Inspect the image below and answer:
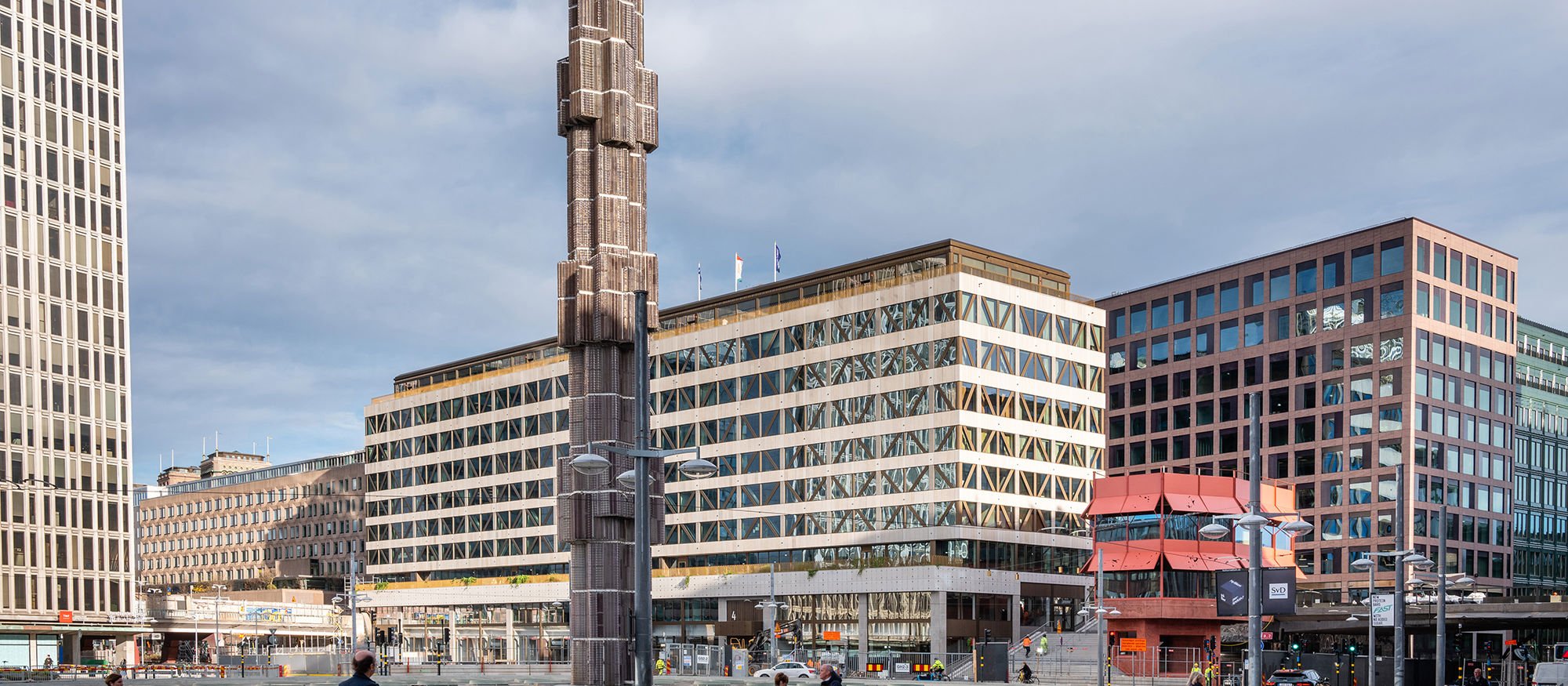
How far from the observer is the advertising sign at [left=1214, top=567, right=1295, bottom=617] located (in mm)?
38625

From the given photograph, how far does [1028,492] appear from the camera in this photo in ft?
344

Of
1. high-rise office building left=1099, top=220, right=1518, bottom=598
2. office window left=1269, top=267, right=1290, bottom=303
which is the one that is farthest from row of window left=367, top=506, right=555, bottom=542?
office window left=1269, top=267, right=1290, bottom=303

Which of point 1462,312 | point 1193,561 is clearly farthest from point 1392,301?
point 1193,561

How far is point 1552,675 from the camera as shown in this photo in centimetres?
5781

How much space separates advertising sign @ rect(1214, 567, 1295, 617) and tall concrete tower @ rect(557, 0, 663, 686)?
21075 millimetres

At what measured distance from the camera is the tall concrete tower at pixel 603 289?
5469 cm

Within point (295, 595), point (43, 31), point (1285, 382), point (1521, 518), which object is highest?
point (43, 31)

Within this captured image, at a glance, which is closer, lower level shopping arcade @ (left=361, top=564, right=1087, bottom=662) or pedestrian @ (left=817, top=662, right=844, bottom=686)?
→ pedestrian @ (left=817, top=662, right=844, bottom=686)

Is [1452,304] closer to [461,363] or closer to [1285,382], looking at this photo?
[1285,382]

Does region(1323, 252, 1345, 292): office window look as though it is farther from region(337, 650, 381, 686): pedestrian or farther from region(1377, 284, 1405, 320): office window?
region(337, 650, 381, 686): pedestrian

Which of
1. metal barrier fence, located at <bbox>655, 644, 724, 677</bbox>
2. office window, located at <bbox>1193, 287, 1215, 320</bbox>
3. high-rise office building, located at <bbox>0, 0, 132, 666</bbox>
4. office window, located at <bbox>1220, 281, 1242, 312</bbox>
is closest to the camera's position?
metal barrier fence, located at <bbox>655, 644, 724, 677</bbox>

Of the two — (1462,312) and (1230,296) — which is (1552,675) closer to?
(1462,312)

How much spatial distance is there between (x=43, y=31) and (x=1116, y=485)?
8093 centimetres

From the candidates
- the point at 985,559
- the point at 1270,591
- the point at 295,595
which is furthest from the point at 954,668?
the point at 295,595
